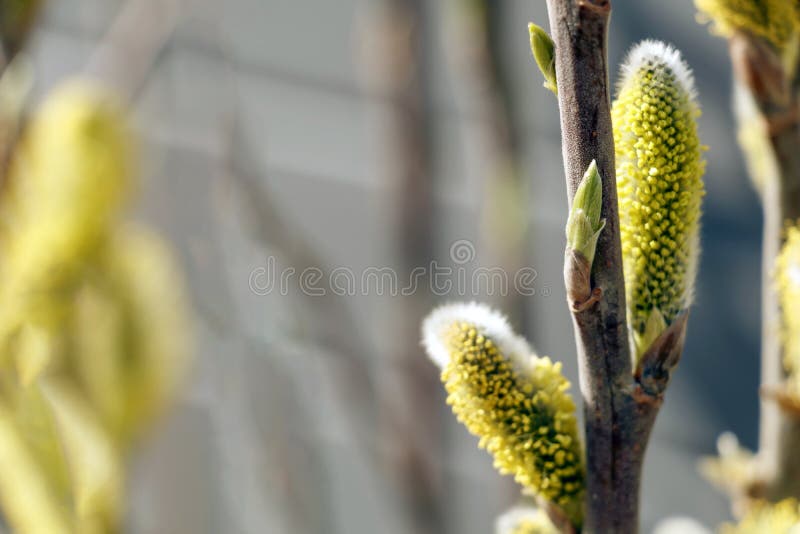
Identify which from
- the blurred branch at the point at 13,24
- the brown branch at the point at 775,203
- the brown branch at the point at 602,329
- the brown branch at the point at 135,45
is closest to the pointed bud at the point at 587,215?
the brown branch at the point at 602,329

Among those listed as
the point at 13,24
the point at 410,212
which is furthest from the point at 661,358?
the point at 410,212

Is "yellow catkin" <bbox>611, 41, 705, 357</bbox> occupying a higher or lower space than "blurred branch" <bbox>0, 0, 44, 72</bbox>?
lower

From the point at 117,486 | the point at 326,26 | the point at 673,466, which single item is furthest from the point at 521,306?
the point at 326,26

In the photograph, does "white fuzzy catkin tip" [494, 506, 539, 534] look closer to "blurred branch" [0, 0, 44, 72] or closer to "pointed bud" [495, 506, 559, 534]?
"pointed bud" [495, 506, 559, 534]

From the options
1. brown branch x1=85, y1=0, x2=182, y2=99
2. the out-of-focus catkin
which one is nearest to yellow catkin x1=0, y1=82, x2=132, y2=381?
the out-of-focus catkin

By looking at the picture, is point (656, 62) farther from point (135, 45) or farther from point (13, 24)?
point (135, 45)

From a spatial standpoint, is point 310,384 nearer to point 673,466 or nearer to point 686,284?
point 673,466

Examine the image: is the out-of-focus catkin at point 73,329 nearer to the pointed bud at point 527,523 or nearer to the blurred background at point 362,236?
the blurred background at point 362,236

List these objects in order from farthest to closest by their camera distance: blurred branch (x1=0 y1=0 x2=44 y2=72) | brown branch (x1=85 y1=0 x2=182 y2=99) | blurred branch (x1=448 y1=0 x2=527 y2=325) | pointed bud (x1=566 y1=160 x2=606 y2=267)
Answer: brown branch (x1=85 y1=0 x2=182 y2=99), blurred branch (x1=448 y1=0 x2=527 y2=325), blurred branch (x1=0 y1=0 x2=44 y2=72), pointed bud (x1=566 y1=160 x2=606 y2=267)
